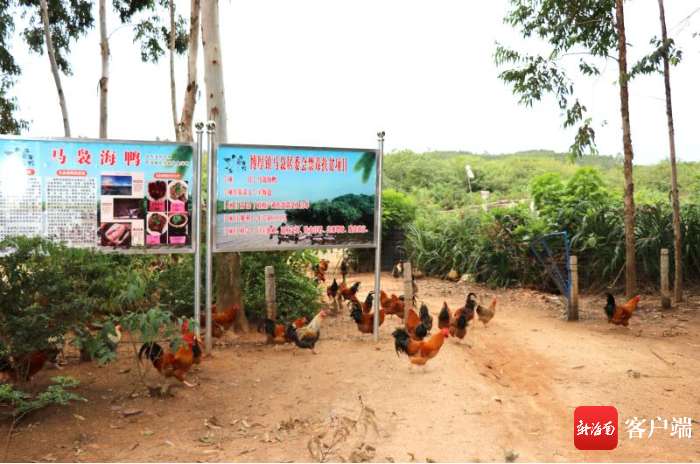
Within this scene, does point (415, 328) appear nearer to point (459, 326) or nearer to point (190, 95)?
point (459, 326)

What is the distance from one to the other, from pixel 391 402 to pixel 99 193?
3.46 metres

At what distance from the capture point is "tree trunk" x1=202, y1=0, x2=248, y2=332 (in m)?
7.31

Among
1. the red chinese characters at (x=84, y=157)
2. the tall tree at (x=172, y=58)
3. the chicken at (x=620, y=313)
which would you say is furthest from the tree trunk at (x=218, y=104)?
the tall tree at (x=172, y=58)

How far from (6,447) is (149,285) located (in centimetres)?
329

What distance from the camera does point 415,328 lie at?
23.7ft

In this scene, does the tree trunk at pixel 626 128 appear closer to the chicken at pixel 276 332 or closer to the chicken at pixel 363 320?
the chicken at pixel 363 320

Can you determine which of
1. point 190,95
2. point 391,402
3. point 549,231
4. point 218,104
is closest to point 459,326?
Result: point 391,402

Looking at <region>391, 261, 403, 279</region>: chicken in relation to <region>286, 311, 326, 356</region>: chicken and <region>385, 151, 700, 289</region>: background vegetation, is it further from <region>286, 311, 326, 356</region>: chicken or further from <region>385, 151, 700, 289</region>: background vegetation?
<region>286, 311, 326, 356</region>: chicken

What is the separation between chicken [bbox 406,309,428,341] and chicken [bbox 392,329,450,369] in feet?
1.92

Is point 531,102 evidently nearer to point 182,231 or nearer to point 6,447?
point 182,231

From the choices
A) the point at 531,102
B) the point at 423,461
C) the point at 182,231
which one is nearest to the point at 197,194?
the point at 182,231

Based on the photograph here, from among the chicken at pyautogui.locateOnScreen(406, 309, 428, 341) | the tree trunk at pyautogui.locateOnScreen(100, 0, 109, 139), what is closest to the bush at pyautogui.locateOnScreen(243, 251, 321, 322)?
the chicken at pyautogui.locateOnScreen(406, 309, 428, 341)

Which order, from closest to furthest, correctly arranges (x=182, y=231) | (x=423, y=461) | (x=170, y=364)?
(x=423, y=461) < (x=170, y=364) < (x=182, y=231)

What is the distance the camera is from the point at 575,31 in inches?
412
